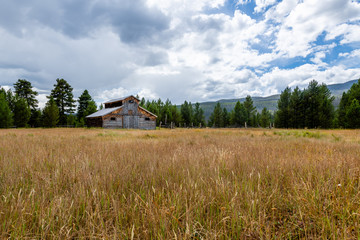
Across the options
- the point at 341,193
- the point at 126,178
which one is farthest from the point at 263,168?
the point at 126,178

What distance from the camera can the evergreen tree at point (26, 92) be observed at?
47.5 m

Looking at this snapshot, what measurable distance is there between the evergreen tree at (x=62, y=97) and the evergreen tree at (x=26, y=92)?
202 inches

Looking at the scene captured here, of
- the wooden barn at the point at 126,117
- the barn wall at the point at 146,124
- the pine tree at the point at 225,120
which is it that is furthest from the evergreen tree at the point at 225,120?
the wooden barn at the point at 126,117

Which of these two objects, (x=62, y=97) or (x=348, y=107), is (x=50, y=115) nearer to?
(x=62, y=97)

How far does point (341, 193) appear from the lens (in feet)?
7.31

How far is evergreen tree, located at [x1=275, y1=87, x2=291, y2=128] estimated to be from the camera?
5172cm

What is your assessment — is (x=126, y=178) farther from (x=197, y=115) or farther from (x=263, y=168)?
(x=197, y=115)

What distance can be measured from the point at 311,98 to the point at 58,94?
7324 centimetres

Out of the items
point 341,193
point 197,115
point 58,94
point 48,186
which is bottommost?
point 341,193

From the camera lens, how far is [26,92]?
158ft

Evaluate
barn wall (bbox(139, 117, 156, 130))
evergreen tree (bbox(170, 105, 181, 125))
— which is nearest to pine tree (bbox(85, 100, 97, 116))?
barn wall (bbox(139, 117, 156, 130))

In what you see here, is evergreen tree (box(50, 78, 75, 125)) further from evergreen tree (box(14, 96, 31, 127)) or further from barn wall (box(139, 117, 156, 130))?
barn wall (box(139, 117, 156, 130))

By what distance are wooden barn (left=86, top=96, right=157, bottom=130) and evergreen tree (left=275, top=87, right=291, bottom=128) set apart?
40.1 m

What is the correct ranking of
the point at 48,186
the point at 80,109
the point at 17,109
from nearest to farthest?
the point at 48,186, the point at 17,109, the point at 80,109
